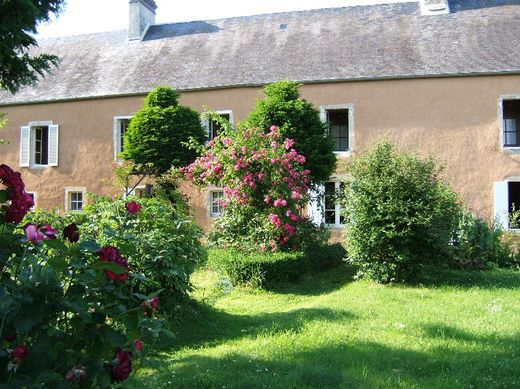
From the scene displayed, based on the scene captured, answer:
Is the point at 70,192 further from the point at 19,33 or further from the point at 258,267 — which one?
the point at 19,33

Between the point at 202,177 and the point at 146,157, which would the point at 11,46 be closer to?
the point at 202,177

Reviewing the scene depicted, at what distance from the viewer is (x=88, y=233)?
541 centimetres

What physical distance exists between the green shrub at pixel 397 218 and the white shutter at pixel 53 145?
12.0 metres

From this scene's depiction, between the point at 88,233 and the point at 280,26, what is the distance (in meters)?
14.3

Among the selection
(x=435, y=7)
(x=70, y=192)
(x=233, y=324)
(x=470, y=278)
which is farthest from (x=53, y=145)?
(x=470, y=278)

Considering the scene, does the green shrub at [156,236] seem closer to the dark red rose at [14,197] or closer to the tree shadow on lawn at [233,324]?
the tree shadow on lawn at [233,324]

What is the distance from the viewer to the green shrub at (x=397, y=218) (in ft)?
27.7

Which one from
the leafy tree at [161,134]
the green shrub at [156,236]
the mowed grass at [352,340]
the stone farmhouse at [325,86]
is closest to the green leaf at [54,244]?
the mowed grass at [352,340]

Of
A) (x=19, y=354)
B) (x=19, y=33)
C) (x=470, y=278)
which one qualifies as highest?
(x=19, y=33)

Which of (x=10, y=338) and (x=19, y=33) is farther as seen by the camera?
(x=19, y=33)

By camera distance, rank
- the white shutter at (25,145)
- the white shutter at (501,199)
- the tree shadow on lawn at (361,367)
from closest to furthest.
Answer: the tree shadow on lawn at (361,367), the white shutter at (501,199), the white shutter at (25,145)

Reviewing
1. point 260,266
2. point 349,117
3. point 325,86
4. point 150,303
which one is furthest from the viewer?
point 325,86

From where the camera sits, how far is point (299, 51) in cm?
1633

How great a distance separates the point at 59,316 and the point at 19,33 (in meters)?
4.26
